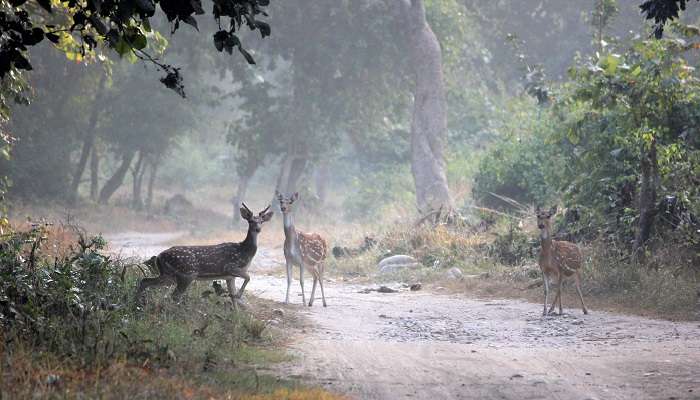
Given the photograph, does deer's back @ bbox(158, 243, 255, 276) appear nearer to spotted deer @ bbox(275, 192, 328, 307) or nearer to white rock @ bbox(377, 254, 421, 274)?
spotted deer @ bbox(275, 192, 328, 307)

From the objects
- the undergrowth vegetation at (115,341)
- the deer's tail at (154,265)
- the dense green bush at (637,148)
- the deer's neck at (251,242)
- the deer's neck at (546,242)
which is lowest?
the undergrowth vegetation at (115,341)

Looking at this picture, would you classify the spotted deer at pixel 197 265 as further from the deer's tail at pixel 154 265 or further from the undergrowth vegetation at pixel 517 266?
the undergrowth vegetation at pixel 517 266

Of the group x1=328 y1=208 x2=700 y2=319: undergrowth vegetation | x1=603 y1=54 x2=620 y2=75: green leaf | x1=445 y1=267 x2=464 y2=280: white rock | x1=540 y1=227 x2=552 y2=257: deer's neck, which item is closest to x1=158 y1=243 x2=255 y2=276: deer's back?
x1=540 y1=227 x2=552 y2=257: deer's neck

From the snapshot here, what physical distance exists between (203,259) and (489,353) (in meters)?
3.81

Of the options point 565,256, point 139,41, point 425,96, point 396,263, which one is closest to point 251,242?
point 139,41

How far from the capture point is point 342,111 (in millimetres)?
40188

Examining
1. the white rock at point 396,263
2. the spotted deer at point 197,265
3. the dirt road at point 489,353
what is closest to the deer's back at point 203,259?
the spotted deer at point 197,265

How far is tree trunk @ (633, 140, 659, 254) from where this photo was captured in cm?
1566

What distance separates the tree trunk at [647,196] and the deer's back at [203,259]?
749cm

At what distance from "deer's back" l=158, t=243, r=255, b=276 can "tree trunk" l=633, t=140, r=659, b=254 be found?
749 cm

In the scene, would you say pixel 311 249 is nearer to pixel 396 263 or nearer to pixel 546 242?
pixel 546 242

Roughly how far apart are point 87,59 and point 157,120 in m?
26.0

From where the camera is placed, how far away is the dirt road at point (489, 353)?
27.6 feet

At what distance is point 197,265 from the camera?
37.6ft
